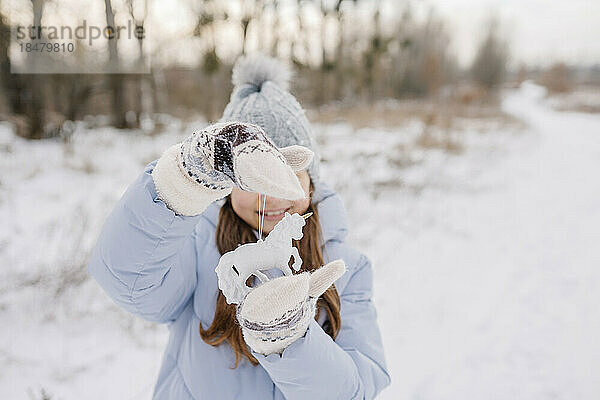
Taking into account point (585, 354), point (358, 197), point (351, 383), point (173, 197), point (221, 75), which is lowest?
point (585, 354)

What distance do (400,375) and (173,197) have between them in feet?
5.52

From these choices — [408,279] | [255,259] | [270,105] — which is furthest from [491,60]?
[255,259]

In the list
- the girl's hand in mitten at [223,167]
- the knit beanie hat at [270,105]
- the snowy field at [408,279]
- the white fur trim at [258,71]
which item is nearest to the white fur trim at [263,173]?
the girl's hand in mitten at [223,167]

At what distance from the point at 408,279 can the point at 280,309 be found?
2395mm

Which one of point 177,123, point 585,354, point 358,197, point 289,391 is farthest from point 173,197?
point 177,123

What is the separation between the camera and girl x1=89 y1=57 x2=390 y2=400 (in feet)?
2.01

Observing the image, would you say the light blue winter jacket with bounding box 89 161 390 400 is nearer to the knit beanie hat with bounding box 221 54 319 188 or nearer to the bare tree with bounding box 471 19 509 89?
the knit beanie hat with bounding box 221 54 319 188

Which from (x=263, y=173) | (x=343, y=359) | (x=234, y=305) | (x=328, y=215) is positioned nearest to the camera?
(x=263, y=173)

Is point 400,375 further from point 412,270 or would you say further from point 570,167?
point 570,167

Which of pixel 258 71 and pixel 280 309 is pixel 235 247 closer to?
pixel 280 309

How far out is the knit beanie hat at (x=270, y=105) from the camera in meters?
1.01

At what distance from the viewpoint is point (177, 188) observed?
0.65m

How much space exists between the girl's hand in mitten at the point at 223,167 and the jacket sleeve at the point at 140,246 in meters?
0.04

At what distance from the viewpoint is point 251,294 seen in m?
0.66
